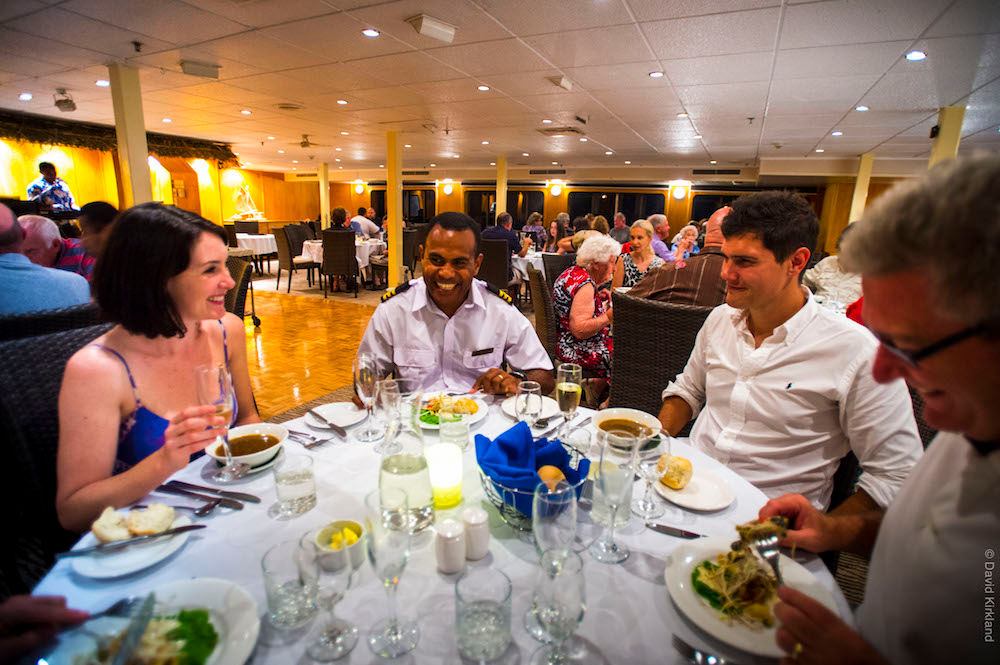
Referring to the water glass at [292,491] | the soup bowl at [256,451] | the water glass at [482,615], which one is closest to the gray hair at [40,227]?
the soup bowl at [256,451]

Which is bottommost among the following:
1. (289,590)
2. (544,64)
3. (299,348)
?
(299,348)

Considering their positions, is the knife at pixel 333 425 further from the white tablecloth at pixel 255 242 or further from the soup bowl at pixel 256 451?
the white tablecloth at pixel 255 242

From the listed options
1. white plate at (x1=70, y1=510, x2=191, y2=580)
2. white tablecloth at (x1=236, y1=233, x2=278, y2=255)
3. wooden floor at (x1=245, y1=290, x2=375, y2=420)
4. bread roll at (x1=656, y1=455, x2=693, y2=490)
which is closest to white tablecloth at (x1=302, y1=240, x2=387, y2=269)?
wooden floor at (x1=245, y1=290, x2=375, y2=420)

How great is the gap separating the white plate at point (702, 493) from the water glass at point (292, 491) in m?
0.86

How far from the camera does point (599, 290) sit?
3.36m

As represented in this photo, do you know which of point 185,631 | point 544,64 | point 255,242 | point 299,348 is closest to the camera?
point 185,631

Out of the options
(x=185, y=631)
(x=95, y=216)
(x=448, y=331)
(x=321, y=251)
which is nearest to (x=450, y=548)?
(x=185, y=631)

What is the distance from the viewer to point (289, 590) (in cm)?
78

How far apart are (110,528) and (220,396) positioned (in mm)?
325

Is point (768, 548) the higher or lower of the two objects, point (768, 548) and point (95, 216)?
the lower

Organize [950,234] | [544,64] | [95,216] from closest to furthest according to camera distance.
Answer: [950,234]
[95,216]
[544,64]

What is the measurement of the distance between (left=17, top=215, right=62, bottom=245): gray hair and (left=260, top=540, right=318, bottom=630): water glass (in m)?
4.16

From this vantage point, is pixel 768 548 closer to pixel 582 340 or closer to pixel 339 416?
pixel 339 416

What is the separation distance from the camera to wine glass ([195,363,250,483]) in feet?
3.50
